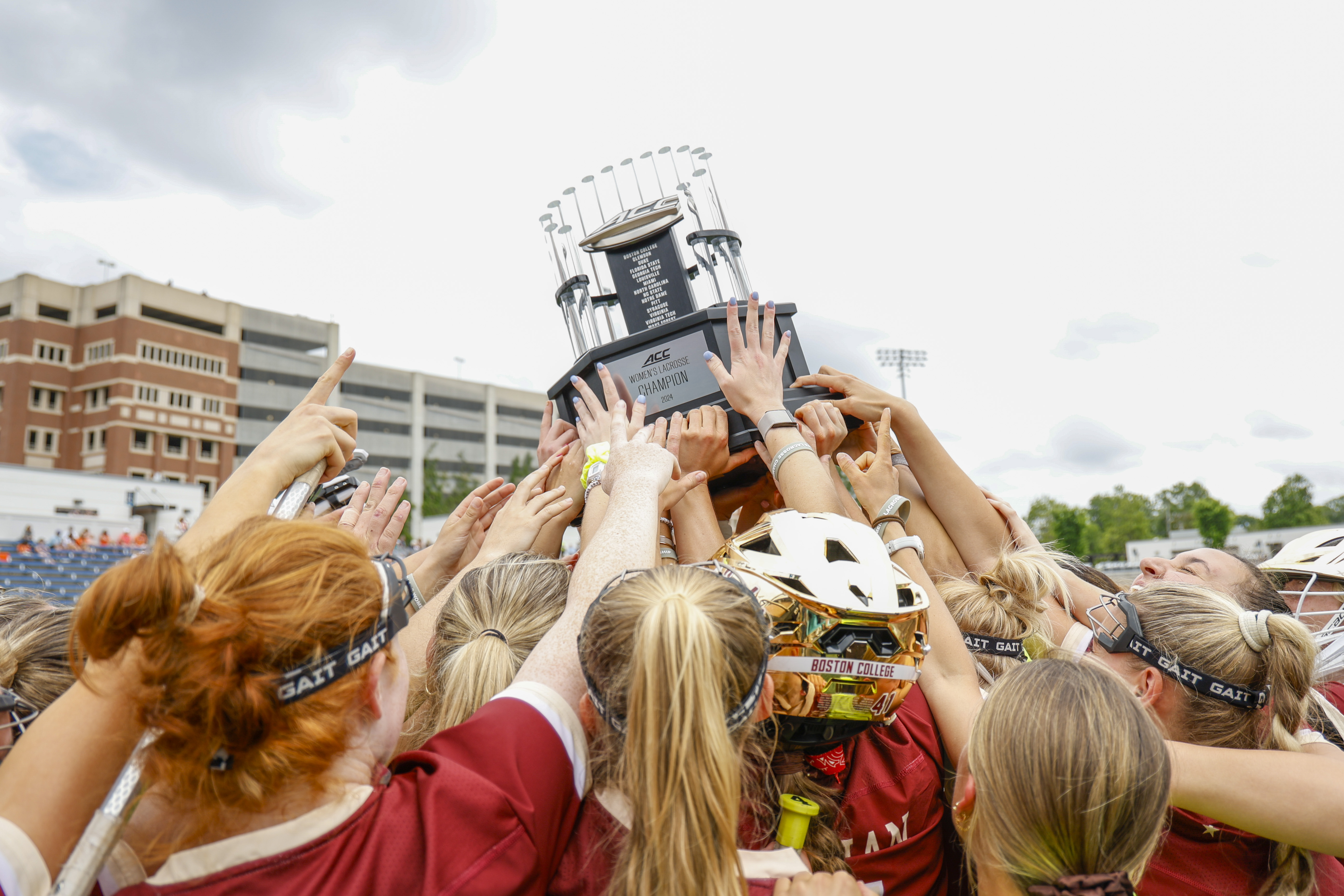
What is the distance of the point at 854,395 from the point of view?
2.97 m

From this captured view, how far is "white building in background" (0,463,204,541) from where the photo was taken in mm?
30281

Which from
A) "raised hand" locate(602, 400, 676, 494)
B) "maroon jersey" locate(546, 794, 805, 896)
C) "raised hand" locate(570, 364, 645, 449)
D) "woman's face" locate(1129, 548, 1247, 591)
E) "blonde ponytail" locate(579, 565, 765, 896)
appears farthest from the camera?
"raised hand" locate(570, 364, 645, 449)

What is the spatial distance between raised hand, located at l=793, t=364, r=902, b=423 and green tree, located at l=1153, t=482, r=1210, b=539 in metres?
94.6

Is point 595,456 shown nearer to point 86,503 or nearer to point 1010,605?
point 1010,605

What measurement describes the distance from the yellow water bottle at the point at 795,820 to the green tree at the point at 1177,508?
315 ft

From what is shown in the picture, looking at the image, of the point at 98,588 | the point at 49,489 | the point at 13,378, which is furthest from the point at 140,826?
the point at 13,378

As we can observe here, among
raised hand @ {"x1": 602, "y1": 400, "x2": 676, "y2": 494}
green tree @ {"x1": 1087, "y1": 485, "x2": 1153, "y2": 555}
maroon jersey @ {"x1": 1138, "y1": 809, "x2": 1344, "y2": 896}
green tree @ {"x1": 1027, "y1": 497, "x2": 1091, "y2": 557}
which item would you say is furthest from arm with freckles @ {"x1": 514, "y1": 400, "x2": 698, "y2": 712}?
green tree @ {"x1": 1087, "y1": 485, "x2": 1153, "y2": 555}

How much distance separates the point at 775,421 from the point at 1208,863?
155 centimetres

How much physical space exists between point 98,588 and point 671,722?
865 mm

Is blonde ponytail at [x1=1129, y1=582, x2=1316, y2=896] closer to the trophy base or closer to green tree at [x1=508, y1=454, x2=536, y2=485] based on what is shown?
the trophy base

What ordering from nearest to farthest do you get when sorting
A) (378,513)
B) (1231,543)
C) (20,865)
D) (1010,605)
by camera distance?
(20,865)
(1010,605)
(378,513)
(1231,543)

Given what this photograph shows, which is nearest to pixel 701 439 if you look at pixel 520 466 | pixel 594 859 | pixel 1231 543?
pixel 594 859

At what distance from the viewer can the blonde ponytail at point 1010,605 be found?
235 centimetres

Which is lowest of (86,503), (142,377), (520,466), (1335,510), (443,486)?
(1335,510)
